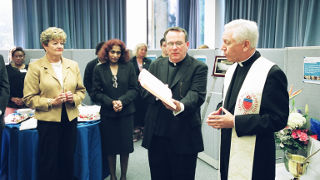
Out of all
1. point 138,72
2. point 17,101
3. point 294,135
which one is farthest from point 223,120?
point 138,72

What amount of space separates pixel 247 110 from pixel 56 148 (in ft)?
4.79

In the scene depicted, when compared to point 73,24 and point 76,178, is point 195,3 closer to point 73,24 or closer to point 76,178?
point 73,24

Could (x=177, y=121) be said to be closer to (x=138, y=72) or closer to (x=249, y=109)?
(x=249, y=109)

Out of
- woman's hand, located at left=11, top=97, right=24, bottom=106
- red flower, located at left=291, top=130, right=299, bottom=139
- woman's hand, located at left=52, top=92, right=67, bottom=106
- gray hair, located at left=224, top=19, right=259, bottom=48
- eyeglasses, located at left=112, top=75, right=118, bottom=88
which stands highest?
gray hair, located at left=224, top=19, right=259, bottom=48

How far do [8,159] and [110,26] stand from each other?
A: 387 cm

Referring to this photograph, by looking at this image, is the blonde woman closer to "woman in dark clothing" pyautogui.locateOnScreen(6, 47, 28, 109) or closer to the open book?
the open book

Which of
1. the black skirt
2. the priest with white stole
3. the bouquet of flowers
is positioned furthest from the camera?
the black skirt

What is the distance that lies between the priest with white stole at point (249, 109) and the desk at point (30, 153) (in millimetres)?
1333

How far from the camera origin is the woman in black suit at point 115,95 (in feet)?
7.86

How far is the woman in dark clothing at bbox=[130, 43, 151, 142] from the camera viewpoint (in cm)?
386

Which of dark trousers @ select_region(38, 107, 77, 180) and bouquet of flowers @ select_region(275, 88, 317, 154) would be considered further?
dark trousers @ select_region(38, 107, 77, 180)

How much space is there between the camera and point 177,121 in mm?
1614

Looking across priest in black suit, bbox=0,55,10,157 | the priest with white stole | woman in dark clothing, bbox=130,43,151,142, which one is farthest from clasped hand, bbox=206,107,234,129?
woman in dark clothing, bbox=130,43,151,142

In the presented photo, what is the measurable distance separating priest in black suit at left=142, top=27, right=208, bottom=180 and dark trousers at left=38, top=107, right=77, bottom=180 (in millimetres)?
724
